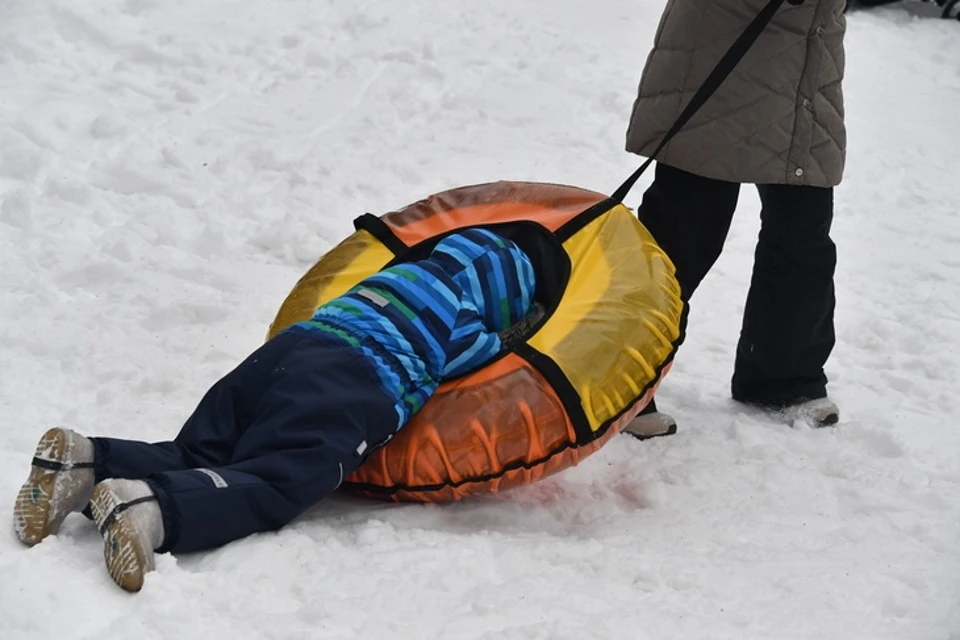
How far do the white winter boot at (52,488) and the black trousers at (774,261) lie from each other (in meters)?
1.71

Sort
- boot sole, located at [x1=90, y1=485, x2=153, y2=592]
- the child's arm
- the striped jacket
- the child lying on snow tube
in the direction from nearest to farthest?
1. boot sole, located at [x1=90, y1=485, x2=153, y2=592]
2. the child lying on snow tube
3. the striped jacket
4. the child's arm

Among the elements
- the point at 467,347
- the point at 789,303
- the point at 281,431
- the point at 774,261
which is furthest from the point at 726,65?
the point at 281,431

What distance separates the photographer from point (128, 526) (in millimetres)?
1854

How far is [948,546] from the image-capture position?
2.46 m

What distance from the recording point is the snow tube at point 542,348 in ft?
7.76

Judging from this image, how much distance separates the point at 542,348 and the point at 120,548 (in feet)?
3.42

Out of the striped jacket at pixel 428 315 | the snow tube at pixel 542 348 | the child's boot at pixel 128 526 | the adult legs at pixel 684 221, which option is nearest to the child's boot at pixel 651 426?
the adult legs at pixel 684 221

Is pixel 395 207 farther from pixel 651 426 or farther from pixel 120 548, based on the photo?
pixel 120 548

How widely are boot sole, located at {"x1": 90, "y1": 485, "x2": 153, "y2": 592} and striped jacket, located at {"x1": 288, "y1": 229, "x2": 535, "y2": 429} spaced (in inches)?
24.2

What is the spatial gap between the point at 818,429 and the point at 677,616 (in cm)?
126

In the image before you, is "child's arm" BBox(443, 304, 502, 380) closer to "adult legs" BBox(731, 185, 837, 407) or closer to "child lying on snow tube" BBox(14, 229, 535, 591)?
"child lying on snow tube" BBox(14, 229, 535, 591)

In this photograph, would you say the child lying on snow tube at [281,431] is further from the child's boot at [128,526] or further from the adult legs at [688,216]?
the adult legs at [688,216]

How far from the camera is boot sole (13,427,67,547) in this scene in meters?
1.96

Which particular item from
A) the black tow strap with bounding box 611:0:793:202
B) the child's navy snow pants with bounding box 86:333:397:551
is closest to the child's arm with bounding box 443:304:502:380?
the child's navy snow pants with bounding box 86:333:397:551
